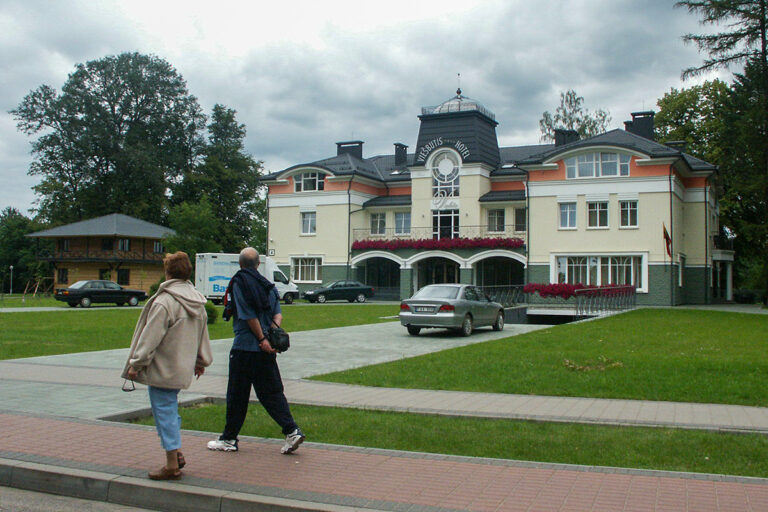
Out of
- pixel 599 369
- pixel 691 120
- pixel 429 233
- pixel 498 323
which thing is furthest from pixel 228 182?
pixel 599 369

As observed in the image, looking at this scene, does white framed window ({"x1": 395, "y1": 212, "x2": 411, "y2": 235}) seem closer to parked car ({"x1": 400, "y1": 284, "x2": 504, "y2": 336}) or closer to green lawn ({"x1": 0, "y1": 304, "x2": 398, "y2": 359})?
green lawn ({"x1": 0, "y1": 304, "x2": 398, "y2": 359})

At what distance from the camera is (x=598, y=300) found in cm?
3014

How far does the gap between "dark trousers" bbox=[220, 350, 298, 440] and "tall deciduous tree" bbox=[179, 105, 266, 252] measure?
192ft

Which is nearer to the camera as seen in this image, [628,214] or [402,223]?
[628,214]

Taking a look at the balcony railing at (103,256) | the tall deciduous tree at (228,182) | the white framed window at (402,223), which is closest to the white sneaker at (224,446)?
the white framed window at (402,223)

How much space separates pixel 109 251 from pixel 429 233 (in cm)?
2692

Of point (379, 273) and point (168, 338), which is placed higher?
point (379, 273)

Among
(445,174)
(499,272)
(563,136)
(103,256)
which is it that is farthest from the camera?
(103,256)

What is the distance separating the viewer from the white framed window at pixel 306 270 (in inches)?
2080

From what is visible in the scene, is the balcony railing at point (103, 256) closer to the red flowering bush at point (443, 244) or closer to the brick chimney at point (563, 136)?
the red flowering bush at point (443, 244)

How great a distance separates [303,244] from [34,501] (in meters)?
47.6

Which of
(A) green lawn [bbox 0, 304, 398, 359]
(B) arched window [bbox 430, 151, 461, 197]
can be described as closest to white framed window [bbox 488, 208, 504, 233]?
(B) arched window [bbox 430, 151, 461, 197]

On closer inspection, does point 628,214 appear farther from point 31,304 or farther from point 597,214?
point 31,304

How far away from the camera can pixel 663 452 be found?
22.7 ft
